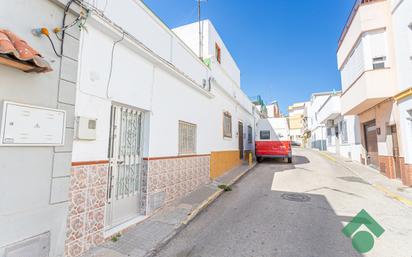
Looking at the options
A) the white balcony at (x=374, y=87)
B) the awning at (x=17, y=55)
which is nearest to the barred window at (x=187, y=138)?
the awning at (x=17, y=55)

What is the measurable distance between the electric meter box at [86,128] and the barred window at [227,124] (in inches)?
319

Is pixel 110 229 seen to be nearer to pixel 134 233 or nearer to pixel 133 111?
pixel 134 233

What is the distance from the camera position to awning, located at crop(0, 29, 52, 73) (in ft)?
7.46

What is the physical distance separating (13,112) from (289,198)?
7.20 meters

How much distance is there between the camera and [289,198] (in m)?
6.75

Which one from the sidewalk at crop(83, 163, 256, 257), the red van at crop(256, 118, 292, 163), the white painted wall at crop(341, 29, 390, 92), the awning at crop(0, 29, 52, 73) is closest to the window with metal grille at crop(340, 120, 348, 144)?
the red van at crop(256, 118, 292, 163)

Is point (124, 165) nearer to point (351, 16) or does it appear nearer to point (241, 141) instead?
point (241, 141)

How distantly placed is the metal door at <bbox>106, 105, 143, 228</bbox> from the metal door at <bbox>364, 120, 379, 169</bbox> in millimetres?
12542

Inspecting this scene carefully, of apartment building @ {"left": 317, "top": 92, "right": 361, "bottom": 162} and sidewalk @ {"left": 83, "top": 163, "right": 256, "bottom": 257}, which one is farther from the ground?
apartment building @ {"left": 317, "top": 92, "right": 361, "bottom": 162}

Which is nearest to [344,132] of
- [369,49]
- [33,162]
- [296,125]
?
[369,49]

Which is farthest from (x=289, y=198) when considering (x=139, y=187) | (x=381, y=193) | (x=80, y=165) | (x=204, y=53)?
(x=204, y=53)

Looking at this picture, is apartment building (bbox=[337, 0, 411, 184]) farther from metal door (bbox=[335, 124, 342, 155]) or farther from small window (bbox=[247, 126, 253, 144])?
metal door (bbox=[335, 124, 342, 155])

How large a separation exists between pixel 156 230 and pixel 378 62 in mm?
11570

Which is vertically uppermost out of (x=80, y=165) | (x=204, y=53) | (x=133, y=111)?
(x=204, y=53)
